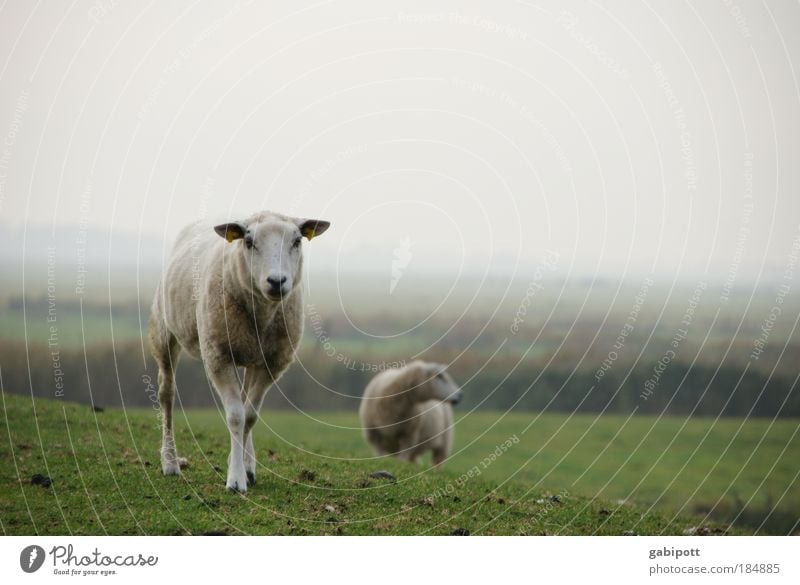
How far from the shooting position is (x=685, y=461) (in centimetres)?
2009

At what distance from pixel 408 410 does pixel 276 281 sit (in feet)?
19.2

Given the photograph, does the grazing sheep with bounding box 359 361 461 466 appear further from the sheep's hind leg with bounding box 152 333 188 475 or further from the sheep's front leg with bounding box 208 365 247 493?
the sheep's front leg with bounding box 208 365 247 493

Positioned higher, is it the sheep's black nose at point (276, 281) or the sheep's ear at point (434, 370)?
the sheep's black nose at point (276, 281)

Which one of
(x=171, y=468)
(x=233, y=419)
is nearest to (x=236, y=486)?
(x=233, y=419)

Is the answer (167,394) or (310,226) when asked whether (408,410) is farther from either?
(310,226)

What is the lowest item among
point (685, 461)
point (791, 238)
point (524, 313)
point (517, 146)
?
point (685, 461)

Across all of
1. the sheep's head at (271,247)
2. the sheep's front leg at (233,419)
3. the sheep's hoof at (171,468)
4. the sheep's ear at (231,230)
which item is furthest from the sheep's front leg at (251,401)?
the sheep's ear at (231,230)

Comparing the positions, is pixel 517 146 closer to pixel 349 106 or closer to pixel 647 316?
pixel 349 106

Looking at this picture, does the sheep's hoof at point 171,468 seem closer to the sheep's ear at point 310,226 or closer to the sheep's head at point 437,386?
the sheep's ear at point 310,226

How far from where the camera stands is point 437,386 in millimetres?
12391

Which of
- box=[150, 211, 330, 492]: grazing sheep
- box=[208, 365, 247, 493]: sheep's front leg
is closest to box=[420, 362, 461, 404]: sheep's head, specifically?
box=[150, 211, 330, 492]: grazing sheep

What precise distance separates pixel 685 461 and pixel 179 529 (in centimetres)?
1537

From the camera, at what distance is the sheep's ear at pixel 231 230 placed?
7.09 metres
